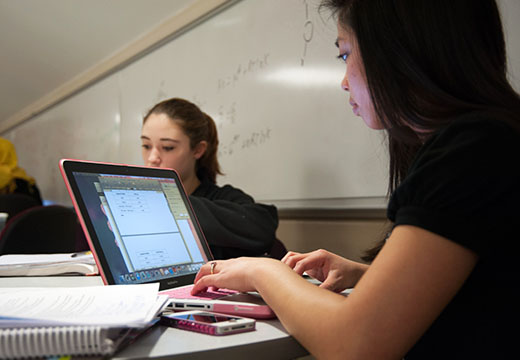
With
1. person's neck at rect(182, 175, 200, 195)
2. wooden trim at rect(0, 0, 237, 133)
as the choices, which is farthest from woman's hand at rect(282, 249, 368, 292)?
wooden trim at rect(0, 0, 237, 133)

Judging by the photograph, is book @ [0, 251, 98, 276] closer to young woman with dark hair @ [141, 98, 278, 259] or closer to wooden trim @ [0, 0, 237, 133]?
young woman with dark hair @ [141, 98, 278, 259]

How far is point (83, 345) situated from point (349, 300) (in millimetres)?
275

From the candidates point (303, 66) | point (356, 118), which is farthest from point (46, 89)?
point (356, 118)

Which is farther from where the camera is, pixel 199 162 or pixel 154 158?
pixel 199 162

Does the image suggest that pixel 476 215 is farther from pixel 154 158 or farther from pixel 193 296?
pixel 154 158

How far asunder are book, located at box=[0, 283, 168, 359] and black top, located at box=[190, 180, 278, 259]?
0.68m

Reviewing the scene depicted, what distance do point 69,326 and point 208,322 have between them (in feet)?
0.53

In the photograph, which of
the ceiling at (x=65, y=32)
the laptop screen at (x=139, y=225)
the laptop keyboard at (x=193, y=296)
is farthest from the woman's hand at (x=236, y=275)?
the ceiling at (x=65, y=32)

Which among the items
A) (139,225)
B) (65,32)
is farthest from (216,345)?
(65,32)

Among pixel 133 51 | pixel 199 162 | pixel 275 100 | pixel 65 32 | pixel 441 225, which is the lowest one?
pixel 199 162

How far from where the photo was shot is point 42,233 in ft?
5.21

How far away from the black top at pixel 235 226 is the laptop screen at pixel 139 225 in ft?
0.86

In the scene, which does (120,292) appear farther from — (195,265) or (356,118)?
(356,118)

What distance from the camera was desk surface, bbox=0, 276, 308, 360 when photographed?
1.36 feet
